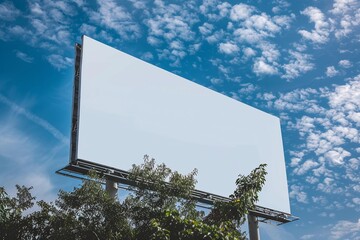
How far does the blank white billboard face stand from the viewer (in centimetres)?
1622

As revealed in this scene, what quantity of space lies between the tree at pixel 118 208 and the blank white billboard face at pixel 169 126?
3288 millimetres

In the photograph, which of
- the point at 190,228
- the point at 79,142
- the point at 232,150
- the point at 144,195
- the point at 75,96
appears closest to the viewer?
the point at 190,228

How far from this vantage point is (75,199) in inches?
460

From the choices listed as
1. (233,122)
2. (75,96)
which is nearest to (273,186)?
(233,122)

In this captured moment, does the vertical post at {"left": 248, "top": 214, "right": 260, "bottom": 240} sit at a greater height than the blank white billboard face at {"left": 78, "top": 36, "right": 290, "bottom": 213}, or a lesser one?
lesser

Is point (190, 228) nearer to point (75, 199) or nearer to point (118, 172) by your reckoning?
point (75, 199)

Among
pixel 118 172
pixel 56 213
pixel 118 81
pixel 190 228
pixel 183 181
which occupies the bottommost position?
pixel 190 228

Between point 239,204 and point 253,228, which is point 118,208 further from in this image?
point 253,228

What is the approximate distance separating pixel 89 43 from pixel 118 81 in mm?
1668

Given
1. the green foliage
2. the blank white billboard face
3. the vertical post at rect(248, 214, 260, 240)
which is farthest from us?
the vertical post at rect(248, 214, 260, 240)

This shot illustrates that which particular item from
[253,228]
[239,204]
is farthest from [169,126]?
[239,204]

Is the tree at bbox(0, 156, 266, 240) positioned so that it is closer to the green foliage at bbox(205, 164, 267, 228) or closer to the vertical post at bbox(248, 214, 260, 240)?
the green foliage at bbox(205, 164, 267, 228)

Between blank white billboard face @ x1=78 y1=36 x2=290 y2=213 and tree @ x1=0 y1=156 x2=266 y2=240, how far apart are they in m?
3.29

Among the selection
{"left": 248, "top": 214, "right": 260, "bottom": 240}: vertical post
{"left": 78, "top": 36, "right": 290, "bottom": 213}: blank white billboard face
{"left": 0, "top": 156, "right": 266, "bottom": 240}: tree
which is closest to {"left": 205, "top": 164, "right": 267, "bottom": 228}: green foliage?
{"left": 0, "top": 156, "right": 266, "bottom": 240}: tree
